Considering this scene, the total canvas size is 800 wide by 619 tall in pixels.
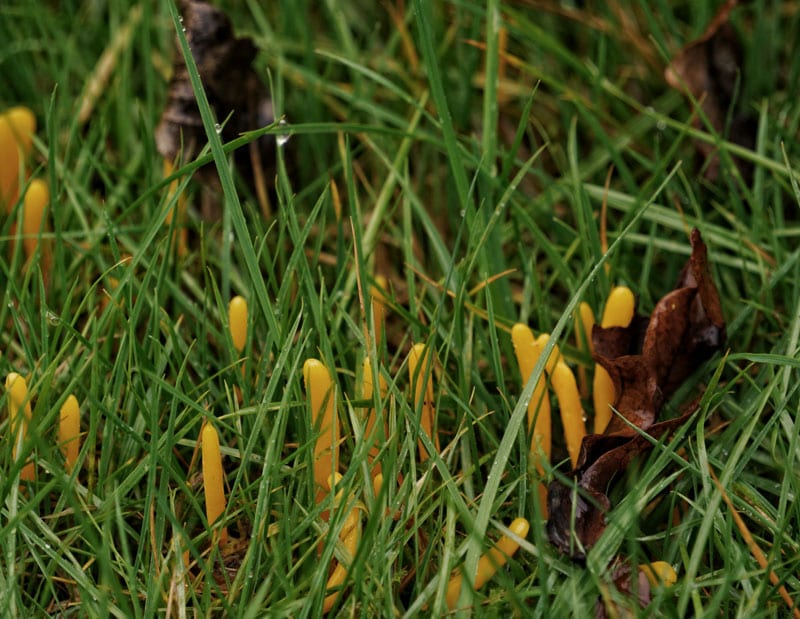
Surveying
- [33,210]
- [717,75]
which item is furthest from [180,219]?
[717,75]

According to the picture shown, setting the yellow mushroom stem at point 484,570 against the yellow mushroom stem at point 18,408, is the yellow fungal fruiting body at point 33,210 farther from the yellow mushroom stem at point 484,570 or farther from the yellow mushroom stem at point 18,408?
the yellow mushroom stem at point 484,570

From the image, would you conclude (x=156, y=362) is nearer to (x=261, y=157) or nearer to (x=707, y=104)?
(x=261, y=157)

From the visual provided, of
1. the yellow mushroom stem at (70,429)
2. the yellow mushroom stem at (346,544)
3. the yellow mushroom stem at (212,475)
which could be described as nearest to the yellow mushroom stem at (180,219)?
the yellow mushroom stem at (70,429)

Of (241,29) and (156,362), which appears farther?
(241,29)

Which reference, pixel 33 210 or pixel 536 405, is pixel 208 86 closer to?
pixel 33 210

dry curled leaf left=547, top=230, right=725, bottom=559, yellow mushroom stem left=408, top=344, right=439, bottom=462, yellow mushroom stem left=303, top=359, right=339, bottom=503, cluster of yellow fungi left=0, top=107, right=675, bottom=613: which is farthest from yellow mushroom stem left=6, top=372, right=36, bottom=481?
dry curled leaf left=547, top=230, right=725, bottom=559

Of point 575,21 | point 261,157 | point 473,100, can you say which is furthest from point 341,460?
point 575,21
